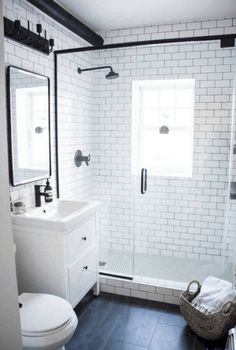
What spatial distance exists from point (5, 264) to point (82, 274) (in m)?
1.74

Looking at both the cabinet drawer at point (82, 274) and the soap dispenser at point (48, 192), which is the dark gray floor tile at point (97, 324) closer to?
the cabinet drawer at point (82, 274)

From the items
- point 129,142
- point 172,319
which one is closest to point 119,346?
point 172,319

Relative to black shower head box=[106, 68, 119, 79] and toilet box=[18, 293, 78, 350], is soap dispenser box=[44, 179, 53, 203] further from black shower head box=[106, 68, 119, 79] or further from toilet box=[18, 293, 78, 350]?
black shower head box=[106, 68, 119, 79]

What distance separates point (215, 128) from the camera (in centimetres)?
325

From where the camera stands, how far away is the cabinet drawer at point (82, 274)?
223 centimetres

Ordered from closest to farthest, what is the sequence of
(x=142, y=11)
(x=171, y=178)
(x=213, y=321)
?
1. (x=213, y=321)
2. (x=142, y=11)
3. (x=171, y=178)

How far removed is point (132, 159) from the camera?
11.5 feet

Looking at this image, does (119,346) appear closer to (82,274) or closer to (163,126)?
(82,274)

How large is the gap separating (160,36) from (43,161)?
1.98 meters

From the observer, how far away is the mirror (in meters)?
2.27

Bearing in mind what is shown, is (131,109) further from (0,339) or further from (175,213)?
(0,339)

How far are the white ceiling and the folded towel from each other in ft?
8.35

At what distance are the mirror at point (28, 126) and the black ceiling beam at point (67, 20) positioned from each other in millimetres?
533

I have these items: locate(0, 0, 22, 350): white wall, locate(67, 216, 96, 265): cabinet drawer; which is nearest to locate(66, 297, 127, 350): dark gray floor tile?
locate(67, 216, 96, 265): cabinet drawer
